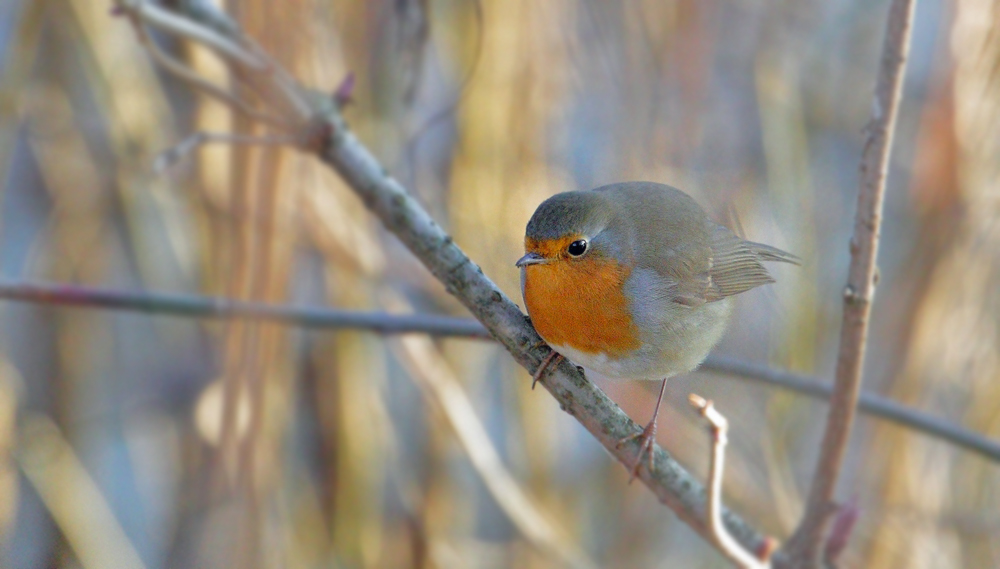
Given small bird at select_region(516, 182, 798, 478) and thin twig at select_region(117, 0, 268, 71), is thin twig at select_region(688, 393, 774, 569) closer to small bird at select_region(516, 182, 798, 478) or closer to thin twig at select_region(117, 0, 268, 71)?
small bird at select_region(516, 182, 798, 478)

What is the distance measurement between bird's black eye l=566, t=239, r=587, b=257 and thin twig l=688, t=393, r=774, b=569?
A: 0.33m

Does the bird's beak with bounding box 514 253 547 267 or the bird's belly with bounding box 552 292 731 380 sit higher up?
the bird's beak with bounding box 514 253 547 267

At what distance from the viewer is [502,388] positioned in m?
2.94

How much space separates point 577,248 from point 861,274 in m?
0.49

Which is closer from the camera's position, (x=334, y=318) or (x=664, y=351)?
(x=664, y=351)

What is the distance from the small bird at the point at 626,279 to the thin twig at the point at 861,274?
14 centimetres

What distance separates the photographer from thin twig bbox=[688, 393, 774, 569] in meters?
1.18

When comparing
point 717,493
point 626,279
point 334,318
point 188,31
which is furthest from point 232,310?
point 717,493

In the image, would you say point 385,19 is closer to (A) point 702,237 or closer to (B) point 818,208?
(A) point 702,237

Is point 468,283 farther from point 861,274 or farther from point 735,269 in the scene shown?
point 861,274

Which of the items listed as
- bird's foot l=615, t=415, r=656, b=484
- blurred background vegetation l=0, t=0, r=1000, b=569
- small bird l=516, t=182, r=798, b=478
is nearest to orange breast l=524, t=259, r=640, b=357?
small bird l=516, t=182, r=798, b=478

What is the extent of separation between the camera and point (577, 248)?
55.3 inches

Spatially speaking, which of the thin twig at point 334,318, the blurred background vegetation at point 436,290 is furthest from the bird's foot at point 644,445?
the blurred background vegetation at point 436,290

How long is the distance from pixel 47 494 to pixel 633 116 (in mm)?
2149
